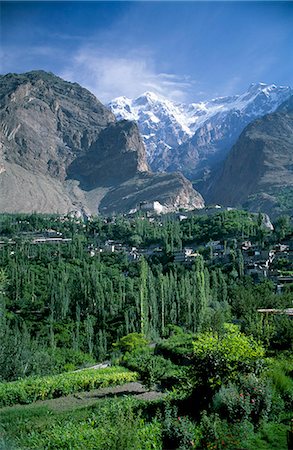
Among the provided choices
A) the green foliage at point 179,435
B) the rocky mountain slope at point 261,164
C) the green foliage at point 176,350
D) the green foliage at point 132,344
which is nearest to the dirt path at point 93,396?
the green foliage at point 176,350

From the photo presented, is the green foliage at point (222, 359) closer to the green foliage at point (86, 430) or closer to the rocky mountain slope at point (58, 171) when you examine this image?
the green foliage at point (86, 430)

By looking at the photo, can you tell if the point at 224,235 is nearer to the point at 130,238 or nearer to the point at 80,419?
the point at 130,238

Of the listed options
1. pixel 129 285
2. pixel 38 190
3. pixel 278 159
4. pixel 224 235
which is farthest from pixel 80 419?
pixel 278 159

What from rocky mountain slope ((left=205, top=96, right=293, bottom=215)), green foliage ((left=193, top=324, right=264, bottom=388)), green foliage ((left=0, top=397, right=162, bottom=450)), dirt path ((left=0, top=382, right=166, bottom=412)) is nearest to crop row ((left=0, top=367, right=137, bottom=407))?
dirt path ((left=0, top=382, right=166, bottom=412))

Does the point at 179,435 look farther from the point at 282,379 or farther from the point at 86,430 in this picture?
the point at 282,379

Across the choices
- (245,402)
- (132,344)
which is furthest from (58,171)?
(245,402)

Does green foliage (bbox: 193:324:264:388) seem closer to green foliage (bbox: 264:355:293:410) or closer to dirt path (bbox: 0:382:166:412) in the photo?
green foliage (bbox: 264:355:293:410)

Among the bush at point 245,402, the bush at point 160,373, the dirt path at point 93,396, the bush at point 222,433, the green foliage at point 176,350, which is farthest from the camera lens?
the green foliage at point 176,350
